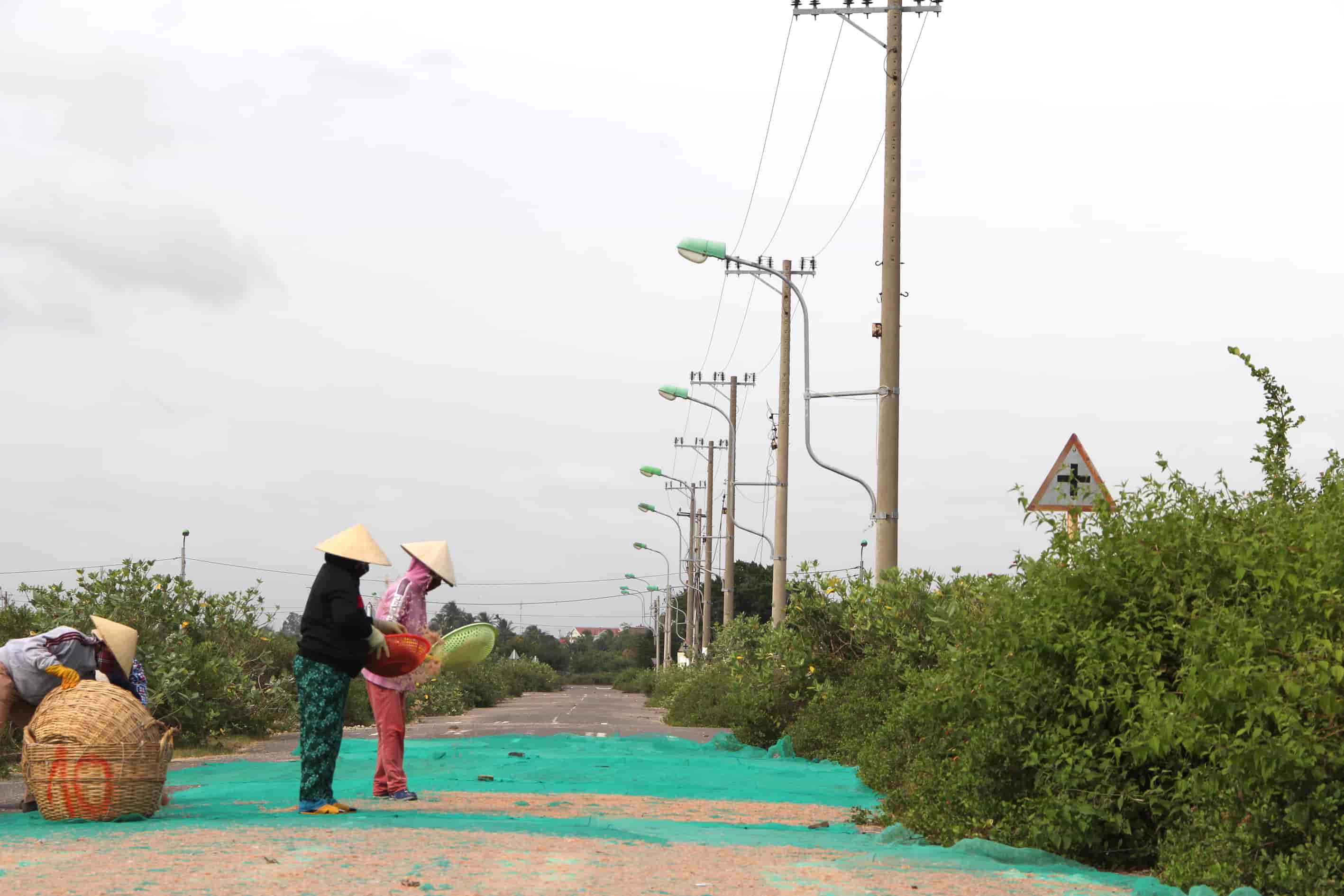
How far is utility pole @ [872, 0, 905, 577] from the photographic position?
15.9m

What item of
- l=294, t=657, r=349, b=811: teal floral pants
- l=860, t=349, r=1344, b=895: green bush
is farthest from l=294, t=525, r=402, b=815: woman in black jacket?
l=860, t=349, r=1344, b=895: green bush

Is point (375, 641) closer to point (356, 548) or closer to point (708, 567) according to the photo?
point (356, 548)

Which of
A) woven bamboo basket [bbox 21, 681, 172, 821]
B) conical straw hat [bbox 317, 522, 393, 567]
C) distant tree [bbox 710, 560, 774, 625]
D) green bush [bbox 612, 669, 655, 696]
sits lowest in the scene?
green bush [bbox 612, 669, 655, 696]

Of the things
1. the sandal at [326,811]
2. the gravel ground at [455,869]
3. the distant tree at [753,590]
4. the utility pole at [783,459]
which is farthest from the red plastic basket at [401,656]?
the distant tree at [753,590]

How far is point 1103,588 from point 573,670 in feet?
435

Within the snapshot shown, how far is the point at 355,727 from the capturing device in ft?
83.3

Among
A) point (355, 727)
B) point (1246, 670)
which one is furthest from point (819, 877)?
point (355, 727)

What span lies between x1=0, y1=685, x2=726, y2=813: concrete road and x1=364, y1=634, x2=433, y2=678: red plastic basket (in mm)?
2700

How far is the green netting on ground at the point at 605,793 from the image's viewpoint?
801 centimetres

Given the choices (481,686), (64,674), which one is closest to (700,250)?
(64,674)

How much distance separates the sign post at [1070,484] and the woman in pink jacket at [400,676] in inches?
169

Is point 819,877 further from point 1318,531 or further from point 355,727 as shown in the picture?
point 355,727

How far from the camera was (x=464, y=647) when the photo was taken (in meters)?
10.8

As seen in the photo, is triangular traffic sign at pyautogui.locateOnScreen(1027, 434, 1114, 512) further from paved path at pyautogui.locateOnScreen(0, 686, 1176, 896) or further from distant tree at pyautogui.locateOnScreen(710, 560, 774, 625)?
distant tree at pyautogui.locateOnScreen(710, 560, 774, 625)
